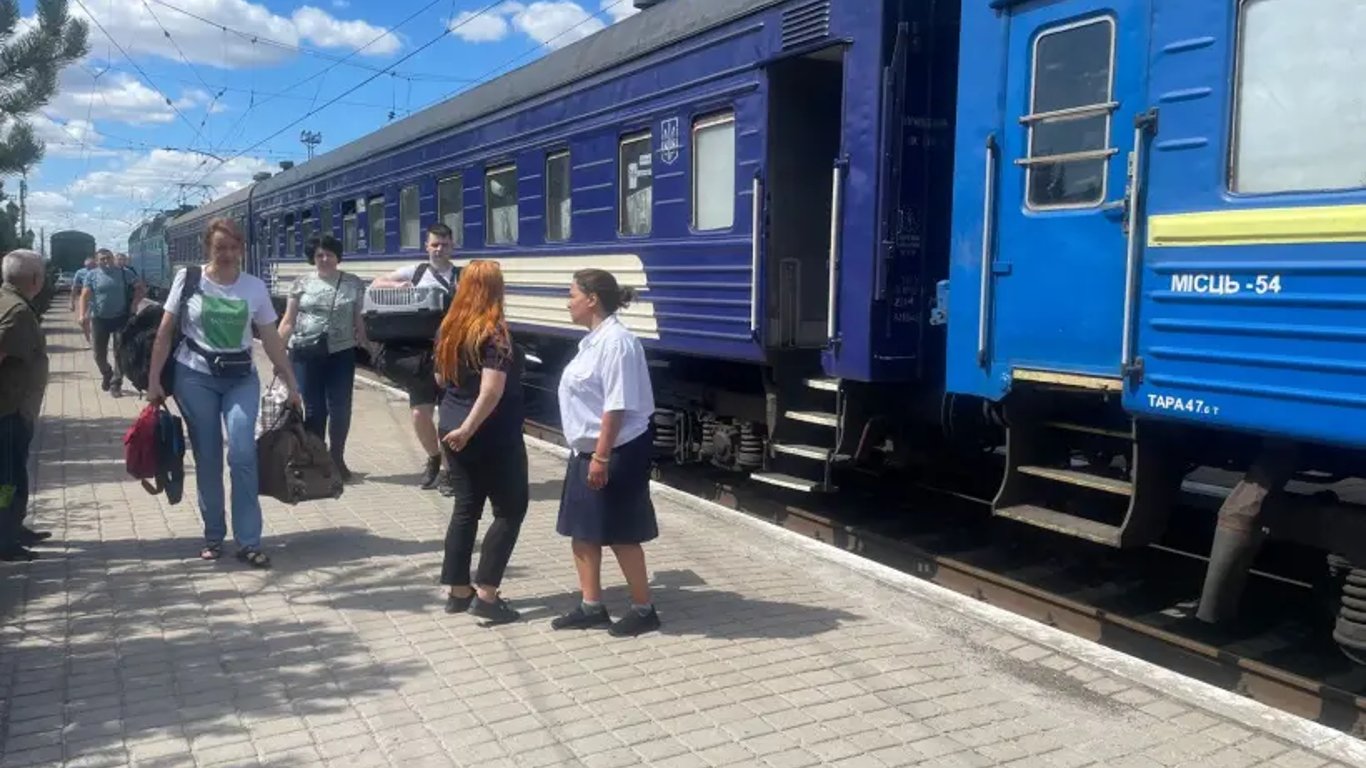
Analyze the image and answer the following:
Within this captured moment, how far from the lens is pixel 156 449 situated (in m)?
6.10

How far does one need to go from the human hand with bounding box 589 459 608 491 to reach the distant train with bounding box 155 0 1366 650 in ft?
6.96

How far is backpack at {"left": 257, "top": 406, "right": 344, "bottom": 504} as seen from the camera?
6.22 m

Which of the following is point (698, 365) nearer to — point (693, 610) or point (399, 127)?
point (693, 610)

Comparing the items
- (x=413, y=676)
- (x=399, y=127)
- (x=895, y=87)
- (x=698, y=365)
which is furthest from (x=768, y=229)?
(x=399, y=127)

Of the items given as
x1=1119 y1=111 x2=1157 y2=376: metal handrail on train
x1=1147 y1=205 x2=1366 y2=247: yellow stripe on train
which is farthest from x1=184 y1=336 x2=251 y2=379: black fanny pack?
x1=1147 y1=205 x2=1366 y2=247: yellow stripe on train

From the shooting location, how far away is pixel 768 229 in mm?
7332

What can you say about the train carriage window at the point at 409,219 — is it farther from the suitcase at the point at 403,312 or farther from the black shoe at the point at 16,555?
the black shoe at the point at 16,555

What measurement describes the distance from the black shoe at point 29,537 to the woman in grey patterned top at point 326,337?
1776 millimetres

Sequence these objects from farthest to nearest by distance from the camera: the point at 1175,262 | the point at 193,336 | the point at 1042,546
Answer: the point at 1042,546 < the point at 193,336 < the point at 1175,262

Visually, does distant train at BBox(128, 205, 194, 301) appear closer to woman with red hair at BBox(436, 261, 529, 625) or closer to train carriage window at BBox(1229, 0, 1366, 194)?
woman with red hair at BBox(436, 261, 529, 625)

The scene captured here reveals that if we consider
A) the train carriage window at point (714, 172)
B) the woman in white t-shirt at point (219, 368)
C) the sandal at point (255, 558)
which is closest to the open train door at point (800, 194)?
the train carriage window at point (714, 172)

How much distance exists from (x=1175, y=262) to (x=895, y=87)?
7.22 ft

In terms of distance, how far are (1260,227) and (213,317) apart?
16.3 ft

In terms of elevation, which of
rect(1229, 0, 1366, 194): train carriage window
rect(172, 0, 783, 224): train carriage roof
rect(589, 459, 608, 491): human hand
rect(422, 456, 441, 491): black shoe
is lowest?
rect(422, 456, 441, 491): black shoe
